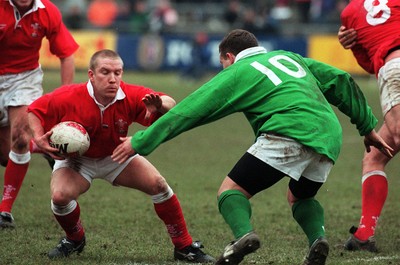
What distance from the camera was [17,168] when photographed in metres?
7.92

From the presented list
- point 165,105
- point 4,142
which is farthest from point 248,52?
point 4,142

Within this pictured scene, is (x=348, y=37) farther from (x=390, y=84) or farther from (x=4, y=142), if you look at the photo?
(x=4, y=142)

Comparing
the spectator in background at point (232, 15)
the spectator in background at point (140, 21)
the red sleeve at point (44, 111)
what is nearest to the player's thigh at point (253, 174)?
the red sleeve at point (44, 111)

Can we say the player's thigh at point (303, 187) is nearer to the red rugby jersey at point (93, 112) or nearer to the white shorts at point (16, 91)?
the red rugby jersey at point (93, 112)

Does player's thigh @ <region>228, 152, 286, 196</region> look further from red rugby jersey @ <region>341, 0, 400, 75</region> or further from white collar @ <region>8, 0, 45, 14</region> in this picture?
white collar @ <region>8, 0, 45, 14</region>

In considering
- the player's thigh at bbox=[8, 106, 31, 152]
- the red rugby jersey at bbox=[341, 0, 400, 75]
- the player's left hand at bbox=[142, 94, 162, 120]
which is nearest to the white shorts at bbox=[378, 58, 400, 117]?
the red rugby jersey at bbox=[341, 0, 400, 75]

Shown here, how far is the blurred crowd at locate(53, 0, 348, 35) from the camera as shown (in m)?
27.1

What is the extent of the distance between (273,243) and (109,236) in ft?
4.45

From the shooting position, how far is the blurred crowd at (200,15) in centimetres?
2708

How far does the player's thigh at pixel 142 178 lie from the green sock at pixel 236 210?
98 cm

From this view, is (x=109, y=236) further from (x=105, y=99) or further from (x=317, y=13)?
(x=317, y=13)

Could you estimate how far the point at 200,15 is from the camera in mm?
29531

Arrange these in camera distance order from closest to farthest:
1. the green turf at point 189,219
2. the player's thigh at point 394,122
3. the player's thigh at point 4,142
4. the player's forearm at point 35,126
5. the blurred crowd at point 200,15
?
the player's forearm at point 35,126
the green turf at point 189,219
the player's thigh at point 394,122
the player's thigh at point 4,142
the blurred crowd at point 200,15

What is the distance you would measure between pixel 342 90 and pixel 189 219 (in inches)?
105
